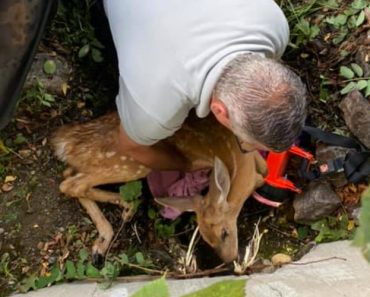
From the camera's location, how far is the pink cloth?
4.09 m

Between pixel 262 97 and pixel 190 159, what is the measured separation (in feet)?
4.40

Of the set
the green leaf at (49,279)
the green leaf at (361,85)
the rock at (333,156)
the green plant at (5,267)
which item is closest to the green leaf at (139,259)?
the green leaf at (49,279)

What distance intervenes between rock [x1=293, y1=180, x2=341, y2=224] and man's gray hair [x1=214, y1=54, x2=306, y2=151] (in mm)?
1188

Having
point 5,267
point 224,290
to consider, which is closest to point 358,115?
point 5,267

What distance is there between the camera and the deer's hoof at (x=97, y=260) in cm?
386

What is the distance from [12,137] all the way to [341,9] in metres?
2.16

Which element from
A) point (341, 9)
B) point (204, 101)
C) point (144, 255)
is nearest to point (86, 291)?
point (144, 255)

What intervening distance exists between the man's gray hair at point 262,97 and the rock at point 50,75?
4.71ft

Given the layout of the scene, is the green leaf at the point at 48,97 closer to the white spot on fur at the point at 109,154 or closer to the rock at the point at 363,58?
the white spot on fur at the point at 109,154

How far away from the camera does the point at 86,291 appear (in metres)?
3.29

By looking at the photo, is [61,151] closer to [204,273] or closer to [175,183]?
[175,183]

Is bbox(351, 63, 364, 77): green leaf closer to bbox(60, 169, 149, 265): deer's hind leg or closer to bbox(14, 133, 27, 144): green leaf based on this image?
bbox(60, 169, 149, 265): deer's hind leg

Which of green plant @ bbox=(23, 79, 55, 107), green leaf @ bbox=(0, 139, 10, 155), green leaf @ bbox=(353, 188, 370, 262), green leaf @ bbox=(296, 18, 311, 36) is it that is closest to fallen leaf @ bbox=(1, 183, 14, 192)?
green leaf @ bbox=(0, 139, 10, 155)

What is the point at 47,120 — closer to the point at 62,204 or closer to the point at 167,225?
the point at 62,204
